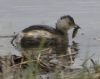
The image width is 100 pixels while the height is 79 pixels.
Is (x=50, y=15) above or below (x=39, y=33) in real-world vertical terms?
above

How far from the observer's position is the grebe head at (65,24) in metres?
11.2

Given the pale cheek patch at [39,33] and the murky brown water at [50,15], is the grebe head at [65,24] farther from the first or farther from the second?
the pale cheek patch at [39,33]

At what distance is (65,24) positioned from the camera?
11875mm

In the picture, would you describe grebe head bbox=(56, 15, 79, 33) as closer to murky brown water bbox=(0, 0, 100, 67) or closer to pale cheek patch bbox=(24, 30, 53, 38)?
murky brown water bbox=(0, 0, 100, 67)

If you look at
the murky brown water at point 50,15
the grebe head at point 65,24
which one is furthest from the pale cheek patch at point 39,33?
the grebe head at point 65,24

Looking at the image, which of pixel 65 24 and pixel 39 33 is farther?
pixel 65 24

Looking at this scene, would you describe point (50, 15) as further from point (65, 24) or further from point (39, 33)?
point (39, 33)

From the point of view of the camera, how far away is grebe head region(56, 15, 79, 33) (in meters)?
11.2

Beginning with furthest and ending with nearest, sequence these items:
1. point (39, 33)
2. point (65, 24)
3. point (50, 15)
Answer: point (50, 15) < point (65, 24) < point (39, 33)

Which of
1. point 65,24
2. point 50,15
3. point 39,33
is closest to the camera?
point 39,33

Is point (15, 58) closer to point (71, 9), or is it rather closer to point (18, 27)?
point (18, 27)

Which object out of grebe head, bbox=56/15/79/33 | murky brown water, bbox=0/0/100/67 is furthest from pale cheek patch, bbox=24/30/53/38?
grebe head, bbox=56/15/79/33

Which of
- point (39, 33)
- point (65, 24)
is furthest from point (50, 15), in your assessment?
point (39, 33)

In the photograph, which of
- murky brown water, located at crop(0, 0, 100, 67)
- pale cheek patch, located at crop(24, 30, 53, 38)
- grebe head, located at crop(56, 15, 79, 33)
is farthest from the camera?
grebe head, located at crop(56, 15, 79, 33)
